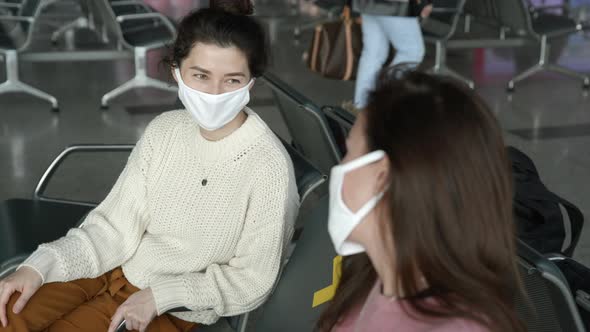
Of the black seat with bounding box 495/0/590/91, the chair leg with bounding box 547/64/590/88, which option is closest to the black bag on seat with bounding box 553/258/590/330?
the black seat with bounding box 495/0/590/91

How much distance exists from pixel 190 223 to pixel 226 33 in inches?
18.0

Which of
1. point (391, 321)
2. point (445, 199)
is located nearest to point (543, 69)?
point (391, 321)

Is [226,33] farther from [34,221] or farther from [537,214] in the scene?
[34,221]

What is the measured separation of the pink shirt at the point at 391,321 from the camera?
1145 mm

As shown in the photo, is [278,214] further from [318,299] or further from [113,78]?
[113,78]

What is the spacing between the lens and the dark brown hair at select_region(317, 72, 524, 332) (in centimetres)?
109

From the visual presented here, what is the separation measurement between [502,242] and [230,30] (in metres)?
1.13

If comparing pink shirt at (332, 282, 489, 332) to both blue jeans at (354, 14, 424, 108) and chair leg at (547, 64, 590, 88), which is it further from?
chair leg at (547, 64, 590, 88)

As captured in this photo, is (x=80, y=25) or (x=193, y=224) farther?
(x=80, y=25)

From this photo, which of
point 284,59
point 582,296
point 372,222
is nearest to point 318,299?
point 582,296

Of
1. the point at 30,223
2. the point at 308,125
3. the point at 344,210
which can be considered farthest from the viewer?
the point at 30,223

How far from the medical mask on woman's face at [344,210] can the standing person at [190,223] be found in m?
0.77

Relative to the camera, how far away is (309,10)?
9539 mm

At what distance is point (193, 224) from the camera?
2141mm
